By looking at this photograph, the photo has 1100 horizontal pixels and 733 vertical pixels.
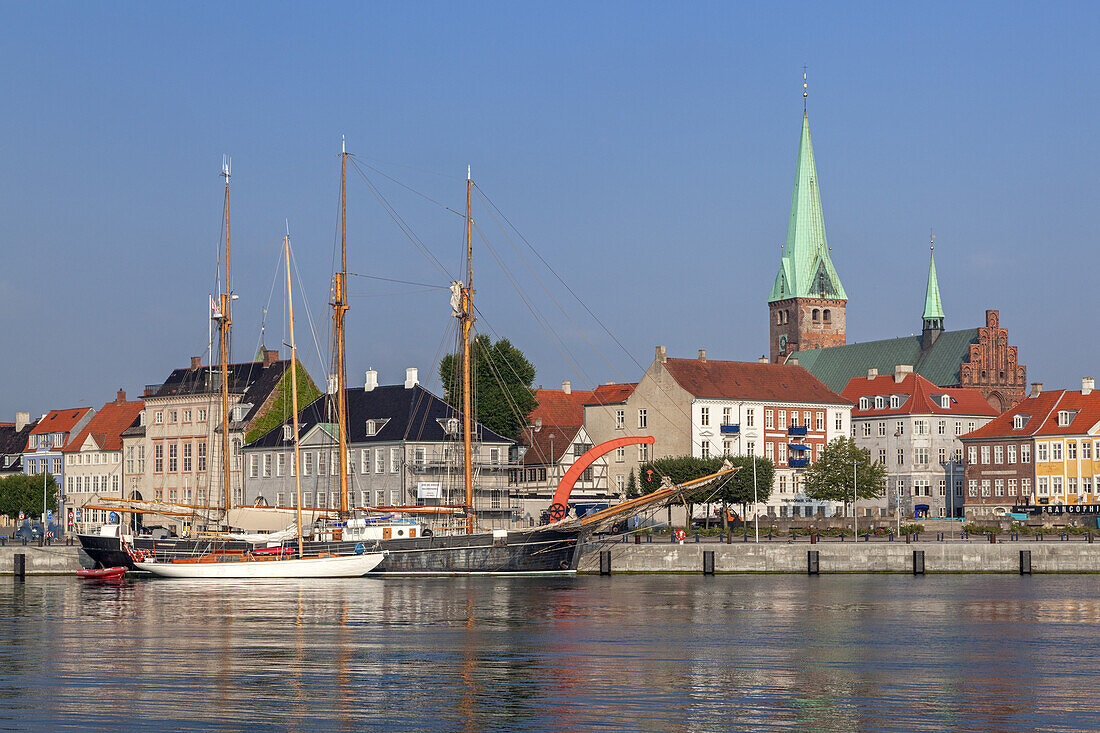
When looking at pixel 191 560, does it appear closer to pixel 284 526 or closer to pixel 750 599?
pixel 284 526

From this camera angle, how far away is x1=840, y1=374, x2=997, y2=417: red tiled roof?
147 meters

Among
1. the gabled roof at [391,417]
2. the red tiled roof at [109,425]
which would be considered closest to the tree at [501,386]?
the gabled roof at [391,417]

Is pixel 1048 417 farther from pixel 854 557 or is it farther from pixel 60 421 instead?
pixel 60 421

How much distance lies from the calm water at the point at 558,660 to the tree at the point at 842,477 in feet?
186

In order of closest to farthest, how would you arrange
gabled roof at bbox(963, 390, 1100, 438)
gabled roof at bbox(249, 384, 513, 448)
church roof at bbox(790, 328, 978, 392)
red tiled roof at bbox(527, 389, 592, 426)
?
gabled roof at bbox(249, 384, 513, 448) < gabled roof at bbox(963, 390, 1100, 438) < red tiled roof at bbox(527, 389, 592, 426) < church roof at bbox(790, 328, 978, 392)

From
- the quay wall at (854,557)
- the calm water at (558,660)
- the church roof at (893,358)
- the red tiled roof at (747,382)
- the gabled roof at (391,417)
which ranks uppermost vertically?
the church roof at (893,358)

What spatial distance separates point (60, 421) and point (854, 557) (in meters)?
101

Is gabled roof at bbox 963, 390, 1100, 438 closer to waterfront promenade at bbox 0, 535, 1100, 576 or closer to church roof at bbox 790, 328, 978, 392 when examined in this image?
church roof at bbox 790, 328, 978, 392

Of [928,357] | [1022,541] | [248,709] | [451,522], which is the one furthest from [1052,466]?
[248,709]

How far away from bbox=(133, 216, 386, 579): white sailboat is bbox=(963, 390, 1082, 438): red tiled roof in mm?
74016

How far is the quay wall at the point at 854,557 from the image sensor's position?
78688mm

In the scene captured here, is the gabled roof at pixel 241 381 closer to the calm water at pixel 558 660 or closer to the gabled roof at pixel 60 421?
the gabled roof at pixel 60 421

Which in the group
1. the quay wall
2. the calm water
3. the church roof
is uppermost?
the church roof

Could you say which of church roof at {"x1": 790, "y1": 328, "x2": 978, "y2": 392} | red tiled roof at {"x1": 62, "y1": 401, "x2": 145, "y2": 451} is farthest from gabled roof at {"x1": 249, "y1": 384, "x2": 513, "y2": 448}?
church roof at {"x1": 790, "y1": 328, "x2": 978, "y2": 392}
